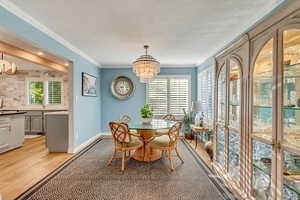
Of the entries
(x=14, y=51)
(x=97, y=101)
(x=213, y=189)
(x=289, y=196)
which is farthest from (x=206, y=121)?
(x=14, y=51)

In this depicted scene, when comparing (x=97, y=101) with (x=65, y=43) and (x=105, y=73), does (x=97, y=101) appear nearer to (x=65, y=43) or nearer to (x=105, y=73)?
(x=105, y=73)

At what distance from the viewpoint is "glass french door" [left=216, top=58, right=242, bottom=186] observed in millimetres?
2062

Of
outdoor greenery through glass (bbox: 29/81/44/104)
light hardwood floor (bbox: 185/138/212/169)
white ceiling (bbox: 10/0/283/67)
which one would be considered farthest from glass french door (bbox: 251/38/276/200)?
outdoor greenery through glass (bbox: 29/81/44/104)

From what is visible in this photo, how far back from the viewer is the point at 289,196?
1.32 m

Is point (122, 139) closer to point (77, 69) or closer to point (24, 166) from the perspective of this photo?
point (24, 166)

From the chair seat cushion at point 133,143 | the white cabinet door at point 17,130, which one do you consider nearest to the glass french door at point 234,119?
the chair seat cushion at point 133,143

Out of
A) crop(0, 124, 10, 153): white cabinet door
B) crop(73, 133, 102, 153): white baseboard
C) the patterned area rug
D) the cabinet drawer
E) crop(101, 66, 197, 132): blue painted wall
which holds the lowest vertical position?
the patterned area rug

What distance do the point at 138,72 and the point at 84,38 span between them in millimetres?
1273

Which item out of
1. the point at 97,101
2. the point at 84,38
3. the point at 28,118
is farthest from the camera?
the point at 28,118

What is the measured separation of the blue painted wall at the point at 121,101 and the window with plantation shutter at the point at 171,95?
0.80ft

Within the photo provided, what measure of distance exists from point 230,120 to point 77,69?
359cm

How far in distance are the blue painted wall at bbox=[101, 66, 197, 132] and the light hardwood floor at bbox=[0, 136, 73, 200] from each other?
209cm

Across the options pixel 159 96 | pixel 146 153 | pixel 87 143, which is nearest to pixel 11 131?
pixel 87 143

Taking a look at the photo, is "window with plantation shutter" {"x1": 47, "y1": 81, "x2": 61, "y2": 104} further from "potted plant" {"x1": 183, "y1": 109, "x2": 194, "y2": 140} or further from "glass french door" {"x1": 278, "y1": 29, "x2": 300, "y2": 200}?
"glass french door" {"x1": 278, "y1": 29, "x2": 300, "y2": 200}
